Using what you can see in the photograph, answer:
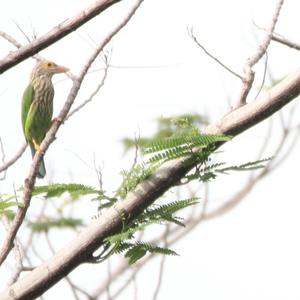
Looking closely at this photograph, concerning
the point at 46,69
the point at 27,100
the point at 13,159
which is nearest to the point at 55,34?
the point at 13,159

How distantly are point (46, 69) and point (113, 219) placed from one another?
14.1 feet

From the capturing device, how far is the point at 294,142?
7352 mm

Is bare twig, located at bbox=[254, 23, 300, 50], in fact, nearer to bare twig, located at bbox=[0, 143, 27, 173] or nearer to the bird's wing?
bare twig, located at bbox=[0, 143, 27, 173]

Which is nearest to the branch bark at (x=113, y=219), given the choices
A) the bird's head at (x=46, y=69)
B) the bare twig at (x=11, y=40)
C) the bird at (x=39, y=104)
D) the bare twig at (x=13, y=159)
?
the bare twig at (x=11, y=40)

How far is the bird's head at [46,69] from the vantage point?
7000mm

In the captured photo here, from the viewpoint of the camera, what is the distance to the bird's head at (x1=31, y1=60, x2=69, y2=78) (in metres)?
7.00

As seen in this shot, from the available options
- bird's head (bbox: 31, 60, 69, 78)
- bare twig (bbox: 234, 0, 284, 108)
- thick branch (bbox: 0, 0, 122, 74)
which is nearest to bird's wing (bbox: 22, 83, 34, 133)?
bird's head (bbox: 31, 60, 69, 78)

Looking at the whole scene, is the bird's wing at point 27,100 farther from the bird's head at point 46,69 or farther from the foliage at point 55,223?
A: the foliage at point 55,223

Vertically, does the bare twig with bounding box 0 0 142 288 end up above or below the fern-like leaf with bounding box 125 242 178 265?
above

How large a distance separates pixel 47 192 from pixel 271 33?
1.24 m

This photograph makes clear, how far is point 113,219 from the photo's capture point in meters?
2.90

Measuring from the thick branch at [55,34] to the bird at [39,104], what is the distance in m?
3.47

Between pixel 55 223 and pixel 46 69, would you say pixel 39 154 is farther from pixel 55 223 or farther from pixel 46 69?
pixel 46 69

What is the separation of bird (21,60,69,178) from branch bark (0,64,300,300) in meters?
2.81
